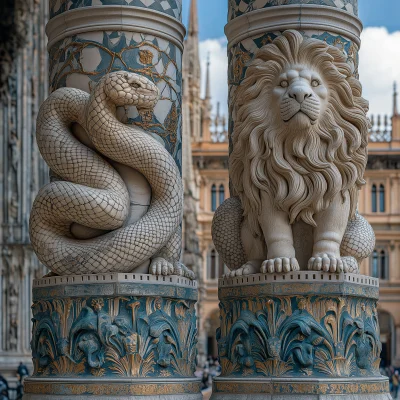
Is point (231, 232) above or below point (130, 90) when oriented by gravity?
below

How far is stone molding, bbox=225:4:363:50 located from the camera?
565cm

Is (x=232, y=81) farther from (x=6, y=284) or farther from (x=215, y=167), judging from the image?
(x=215, y=167)

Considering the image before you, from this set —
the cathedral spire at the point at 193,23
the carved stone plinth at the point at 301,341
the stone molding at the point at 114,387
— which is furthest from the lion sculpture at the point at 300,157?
the cathedral spire at the point at 193,23

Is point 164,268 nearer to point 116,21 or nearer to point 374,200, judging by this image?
point 116,21

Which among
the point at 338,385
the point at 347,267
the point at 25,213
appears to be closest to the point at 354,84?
the point at 347,267

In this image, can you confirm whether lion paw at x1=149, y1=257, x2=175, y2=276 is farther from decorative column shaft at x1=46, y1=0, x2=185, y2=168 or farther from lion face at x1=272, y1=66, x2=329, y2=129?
lion face at x1=272, y1=66, x2=329, y2=129

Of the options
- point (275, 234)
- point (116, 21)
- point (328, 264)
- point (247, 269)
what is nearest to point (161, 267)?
point (247, 269)

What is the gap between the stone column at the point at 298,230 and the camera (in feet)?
17.2

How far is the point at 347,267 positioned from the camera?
5.30m

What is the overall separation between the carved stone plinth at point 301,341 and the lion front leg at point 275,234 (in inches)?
3.6

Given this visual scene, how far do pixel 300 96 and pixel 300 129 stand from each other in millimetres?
186

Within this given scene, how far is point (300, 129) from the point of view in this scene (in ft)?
17.5

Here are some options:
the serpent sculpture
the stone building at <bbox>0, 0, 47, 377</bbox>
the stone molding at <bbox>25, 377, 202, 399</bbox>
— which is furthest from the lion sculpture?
the stone building at <bbox>0, 0, 47, 377</bbox>

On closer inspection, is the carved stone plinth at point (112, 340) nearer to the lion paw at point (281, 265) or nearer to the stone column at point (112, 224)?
the stone column at point (112, 224)
